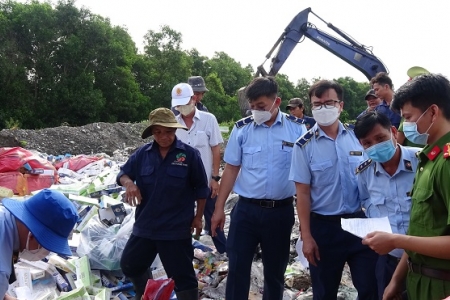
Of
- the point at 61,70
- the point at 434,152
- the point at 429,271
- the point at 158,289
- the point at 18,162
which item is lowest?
the point at 158,289

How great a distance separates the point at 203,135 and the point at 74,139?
11.6m

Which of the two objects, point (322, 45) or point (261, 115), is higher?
point (322, 45)

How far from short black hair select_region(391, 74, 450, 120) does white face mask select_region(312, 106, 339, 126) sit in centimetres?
99

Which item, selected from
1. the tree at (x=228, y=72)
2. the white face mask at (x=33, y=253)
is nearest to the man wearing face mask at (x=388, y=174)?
the white face mask at (x=33, y=253)

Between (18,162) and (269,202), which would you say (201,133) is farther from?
(18,162)

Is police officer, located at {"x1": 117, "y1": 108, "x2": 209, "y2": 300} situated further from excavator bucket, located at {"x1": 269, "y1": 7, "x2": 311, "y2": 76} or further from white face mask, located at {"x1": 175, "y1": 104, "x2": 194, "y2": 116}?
excavator bucket, located at {"x1": 269, "y1": 7, "x2": 311, "y2": 76}

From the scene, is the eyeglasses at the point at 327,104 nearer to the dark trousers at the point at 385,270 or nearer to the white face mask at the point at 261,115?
the white face mask at the point at 261,115

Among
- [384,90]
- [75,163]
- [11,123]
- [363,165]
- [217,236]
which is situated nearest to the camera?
[363,165]

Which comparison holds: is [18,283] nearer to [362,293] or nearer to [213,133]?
[213,133]

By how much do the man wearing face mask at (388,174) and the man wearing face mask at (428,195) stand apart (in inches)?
18.2

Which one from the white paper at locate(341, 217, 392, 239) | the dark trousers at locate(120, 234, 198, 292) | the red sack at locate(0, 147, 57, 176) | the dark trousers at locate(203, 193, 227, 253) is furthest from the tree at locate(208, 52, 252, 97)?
the white paper at locate(341, 217, 392, 239)

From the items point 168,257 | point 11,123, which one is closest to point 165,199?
point 168,257

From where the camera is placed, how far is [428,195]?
6.26 feet

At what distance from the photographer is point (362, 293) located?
9.37 ft
